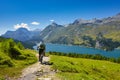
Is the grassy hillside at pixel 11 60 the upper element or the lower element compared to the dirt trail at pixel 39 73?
upper

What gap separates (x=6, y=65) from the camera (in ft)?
102

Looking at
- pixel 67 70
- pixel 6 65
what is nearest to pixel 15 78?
pixel 6 65

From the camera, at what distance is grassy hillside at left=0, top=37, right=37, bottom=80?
29250mm

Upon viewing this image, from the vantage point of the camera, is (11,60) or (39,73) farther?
(11,60)

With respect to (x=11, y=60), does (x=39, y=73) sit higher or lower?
lower

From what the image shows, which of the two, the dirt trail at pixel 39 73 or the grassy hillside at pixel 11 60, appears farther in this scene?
the grassy hillside at pixel 11 60

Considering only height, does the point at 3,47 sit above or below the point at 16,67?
above

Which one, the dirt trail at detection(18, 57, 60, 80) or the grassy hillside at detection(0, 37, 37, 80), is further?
the grassy hillside at detection(0, 37, 37, 80)

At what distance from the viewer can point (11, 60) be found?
33.0m

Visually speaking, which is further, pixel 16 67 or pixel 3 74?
pixel 16 67

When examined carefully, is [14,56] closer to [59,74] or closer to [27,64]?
[27,64]

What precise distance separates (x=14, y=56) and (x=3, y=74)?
9010mm

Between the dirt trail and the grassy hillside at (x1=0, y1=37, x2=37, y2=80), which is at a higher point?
the grassy hillside at (x1=0, y1=37, x2=37, y2=80)

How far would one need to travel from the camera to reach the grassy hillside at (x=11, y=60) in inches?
1152
